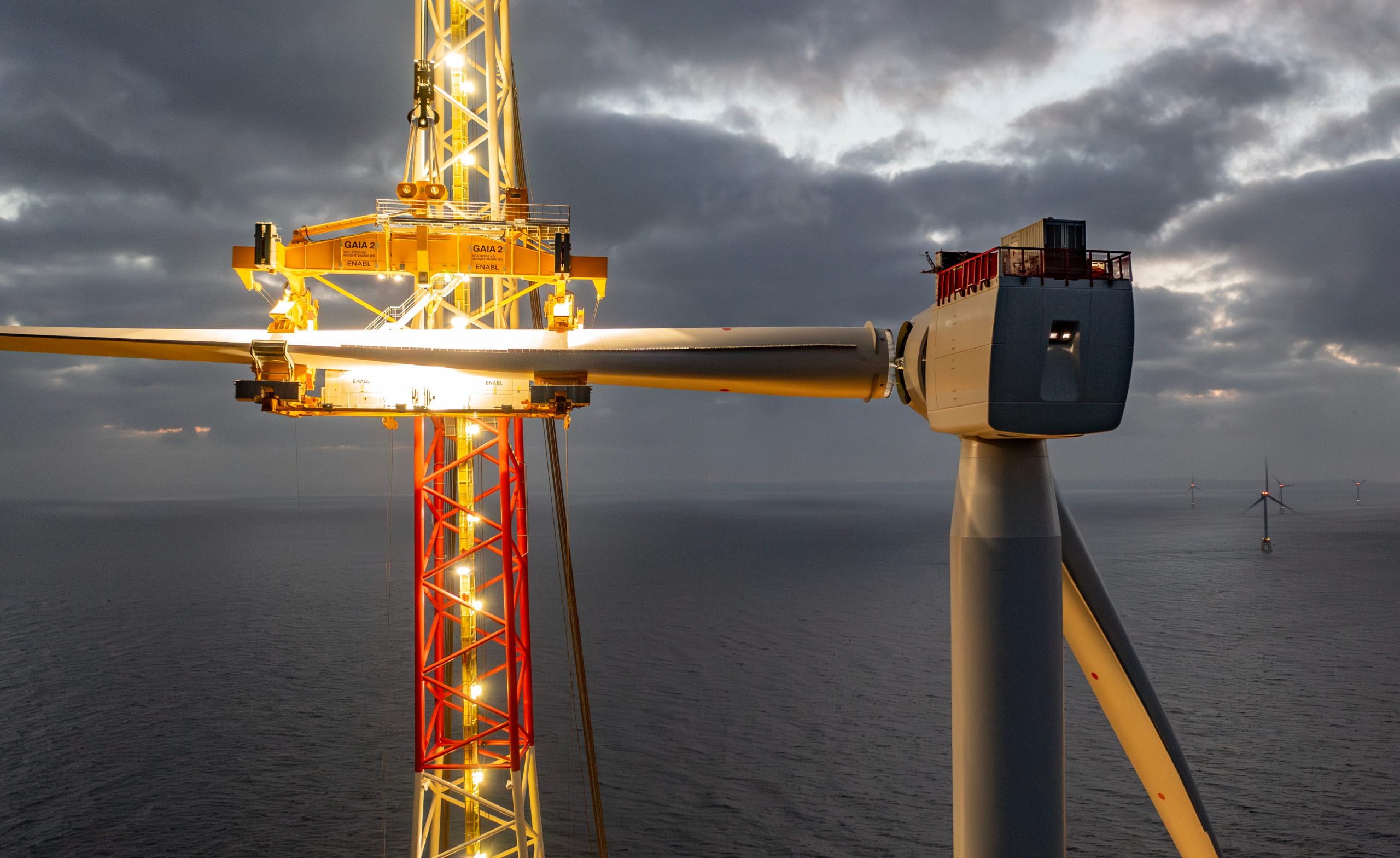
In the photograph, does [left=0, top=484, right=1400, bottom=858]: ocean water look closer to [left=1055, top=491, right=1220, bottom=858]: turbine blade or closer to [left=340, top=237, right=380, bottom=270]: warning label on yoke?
[left=340, top=237, right=380, bottom=270]: warning label on yoke

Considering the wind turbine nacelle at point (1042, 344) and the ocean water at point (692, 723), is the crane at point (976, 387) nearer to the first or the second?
the wind turbine nacelle at point (1042, 344)

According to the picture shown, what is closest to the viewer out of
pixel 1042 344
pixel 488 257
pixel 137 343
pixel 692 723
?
pixel 1042 344

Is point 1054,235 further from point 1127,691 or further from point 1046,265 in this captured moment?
point 1127,691

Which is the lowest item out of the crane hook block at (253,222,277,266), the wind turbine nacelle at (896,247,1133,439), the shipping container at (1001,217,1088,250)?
the wind turbine nacelle at (896,247,1133,439)

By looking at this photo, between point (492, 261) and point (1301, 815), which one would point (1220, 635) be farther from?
point (492, 261)

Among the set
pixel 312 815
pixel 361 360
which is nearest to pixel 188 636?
pixel 312 815

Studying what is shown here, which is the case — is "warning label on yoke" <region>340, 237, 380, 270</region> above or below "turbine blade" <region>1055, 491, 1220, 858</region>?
above

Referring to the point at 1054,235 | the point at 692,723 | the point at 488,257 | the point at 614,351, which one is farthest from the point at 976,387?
the point at 692,723

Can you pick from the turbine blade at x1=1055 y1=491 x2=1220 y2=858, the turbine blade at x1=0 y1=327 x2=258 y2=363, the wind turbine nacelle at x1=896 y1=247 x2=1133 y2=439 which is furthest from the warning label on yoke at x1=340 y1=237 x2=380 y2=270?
the turbine blade at x1=1055 y1=491 x2=1220 y2=858
